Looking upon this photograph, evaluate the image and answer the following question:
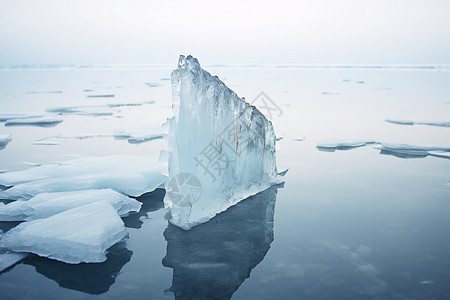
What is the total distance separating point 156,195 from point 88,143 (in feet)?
10.0

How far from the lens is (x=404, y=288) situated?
2088 mm

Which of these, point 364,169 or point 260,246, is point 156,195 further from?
point 364,169

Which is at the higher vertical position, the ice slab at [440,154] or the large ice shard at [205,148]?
the large ice shard at [205,148]

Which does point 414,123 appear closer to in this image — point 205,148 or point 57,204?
point 205,148

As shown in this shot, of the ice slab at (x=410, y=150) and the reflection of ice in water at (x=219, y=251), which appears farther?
the ice slab at (x=410, y=150)

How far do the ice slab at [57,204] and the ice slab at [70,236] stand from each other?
279 millimetres

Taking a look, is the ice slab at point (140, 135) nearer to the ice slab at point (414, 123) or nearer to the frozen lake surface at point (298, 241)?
the frozen lake surface at point (298, 241)

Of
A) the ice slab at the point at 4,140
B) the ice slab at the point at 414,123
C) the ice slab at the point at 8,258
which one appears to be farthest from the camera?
the ice slab at the point at 414,123

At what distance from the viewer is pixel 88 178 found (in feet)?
12.9

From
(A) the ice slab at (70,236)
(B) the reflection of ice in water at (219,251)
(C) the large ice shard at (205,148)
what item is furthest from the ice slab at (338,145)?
(A) the ice slab at (70,236)

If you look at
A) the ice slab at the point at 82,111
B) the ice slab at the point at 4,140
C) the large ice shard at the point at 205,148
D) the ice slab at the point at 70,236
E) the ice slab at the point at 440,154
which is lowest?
the ice slab at the point at 82,111

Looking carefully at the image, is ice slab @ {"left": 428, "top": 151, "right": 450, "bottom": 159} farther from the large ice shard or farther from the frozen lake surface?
the large ice shard

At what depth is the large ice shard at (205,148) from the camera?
3066 mm

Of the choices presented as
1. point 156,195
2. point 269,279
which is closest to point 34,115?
point 156,195
